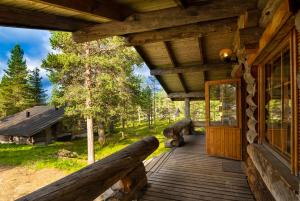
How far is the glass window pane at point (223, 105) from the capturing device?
6062 millimetres

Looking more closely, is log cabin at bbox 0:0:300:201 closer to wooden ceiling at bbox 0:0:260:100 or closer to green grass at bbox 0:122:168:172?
wooden ceiling at bbox 0:0:260:100

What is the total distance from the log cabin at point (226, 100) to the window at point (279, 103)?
0.01 metres

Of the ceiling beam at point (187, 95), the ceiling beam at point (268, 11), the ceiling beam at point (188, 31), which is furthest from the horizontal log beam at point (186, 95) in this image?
the ceiling beam at point (268, 11)

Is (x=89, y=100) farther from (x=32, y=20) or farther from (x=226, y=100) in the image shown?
(x=32, y=20)

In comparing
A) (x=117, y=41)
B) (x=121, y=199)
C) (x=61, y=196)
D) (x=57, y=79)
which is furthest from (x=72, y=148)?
(x=61, y=196)

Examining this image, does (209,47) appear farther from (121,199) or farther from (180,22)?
(121,199)

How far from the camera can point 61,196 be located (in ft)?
6.30

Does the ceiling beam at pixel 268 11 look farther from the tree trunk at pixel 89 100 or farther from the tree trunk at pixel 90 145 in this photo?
the tree trunk at pixel 90 145

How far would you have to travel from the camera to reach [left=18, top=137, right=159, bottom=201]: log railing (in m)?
1.96

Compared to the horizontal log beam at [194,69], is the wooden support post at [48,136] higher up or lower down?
lower down

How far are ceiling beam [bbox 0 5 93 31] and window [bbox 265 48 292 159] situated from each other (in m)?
3.22

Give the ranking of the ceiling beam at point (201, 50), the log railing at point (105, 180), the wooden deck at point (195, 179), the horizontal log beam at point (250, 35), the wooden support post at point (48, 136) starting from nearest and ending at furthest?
the log railing at point (105, 180) < the horizontal log beam at point (250, 35) < the wooden deck at point (195, 179) < the ceiling beam at point (201, 50) < the wooden support post at point (48, 136)

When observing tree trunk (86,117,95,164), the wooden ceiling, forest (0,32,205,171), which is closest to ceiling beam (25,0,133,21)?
the wooden ceiling

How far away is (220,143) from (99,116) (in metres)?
8.70
